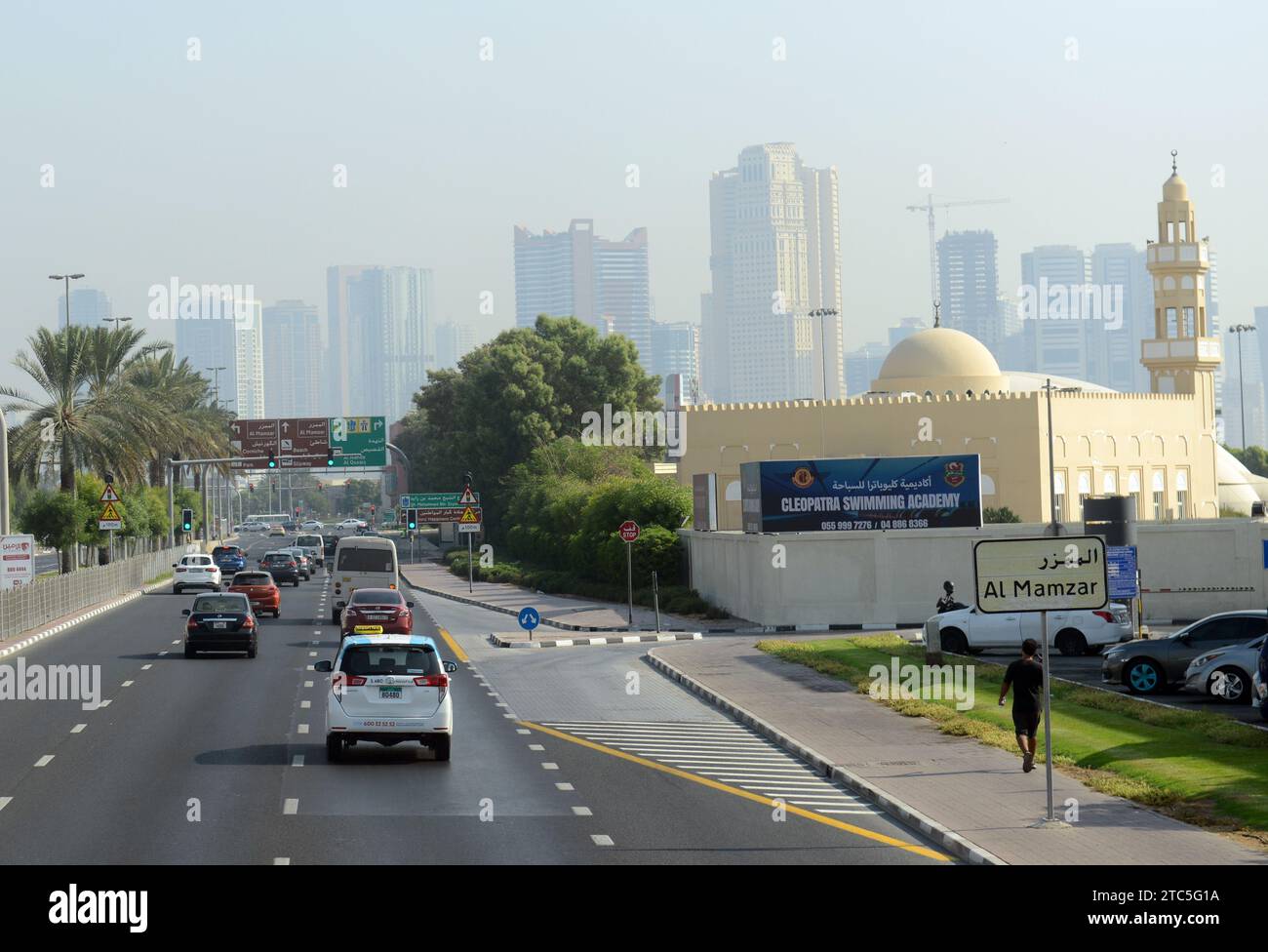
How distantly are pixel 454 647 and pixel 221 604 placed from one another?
600cm

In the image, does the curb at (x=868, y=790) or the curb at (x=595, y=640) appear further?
the curb at (x=595, y=640)

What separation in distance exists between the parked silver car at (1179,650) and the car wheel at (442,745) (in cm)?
1261

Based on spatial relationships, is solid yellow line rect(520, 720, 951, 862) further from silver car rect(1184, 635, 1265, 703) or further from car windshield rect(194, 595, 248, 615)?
car windshield rect(194, 595, 248, 615)

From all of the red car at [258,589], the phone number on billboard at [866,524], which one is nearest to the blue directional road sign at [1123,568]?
the phone number on billboard at [866,524]

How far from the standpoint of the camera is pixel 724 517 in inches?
2773

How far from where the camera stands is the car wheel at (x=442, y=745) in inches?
785

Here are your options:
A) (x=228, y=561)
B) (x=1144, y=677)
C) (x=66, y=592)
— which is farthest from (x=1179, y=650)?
(x=228, y=561)

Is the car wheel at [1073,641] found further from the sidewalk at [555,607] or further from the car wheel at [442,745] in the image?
the car wheel at [442,745]

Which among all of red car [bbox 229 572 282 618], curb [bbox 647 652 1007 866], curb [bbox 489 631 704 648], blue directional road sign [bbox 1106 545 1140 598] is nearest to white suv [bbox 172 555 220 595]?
red car [bbox 229 572 282 618]

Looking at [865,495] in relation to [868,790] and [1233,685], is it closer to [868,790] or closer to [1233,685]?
[1233,685]

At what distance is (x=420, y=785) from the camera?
59.0 feet
